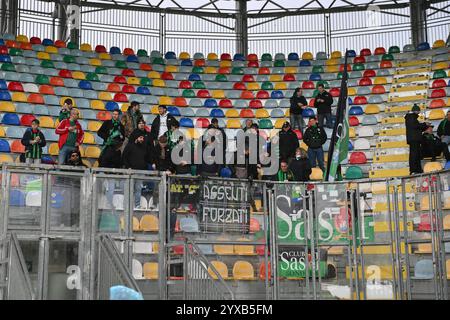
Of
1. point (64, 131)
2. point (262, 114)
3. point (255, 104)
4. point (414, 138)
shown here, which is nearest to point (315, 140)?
→ point (414, 138)

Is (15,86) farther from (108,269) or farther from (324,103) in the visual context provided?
(108,269)

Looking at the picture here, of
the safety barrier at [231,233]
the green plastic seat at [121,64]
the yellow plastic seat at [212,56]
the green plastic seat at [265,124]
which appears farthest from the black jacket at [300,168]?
the yellow plastic seat at [212,56]

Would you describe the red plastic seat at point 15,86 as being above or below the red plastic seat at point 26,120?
above

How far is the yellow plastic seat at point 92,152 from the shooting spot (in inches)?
709

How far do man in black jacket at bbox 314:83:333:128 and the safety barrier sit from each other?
676cm

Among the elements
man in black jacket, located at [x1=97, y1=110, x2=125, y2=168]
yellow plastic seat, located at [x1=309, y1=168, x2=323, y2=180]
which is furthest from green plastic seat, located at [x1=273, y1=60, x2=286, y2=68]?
man in black jacket, located at [x1=97, y1=110, x2=125, y2=168]

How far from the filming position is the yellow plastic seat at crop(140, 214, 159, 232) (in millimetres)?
10664

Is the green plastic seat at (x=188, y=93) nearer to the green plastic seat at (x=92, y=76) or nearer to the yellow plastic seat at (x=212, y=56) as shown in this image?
the green plastic seat at (x=92, y=76)

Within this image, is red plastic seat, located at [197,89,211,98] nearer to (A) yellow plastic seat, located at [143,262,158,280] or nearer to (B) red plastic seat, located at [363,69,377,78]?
(B) red plastic seat, located at [363,69,377,78]

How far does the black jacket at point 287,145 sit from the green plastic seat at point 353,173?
9.02 ft

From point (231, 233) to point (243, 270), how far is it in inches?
23.9

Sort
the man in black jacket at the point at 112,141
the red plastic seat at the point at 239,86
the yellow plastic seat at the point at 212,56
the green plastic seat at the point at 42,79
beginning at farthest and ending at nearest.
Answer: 1. the yellow plastic seat at the point at 212,56
2. the red plastic seat at the point at 239,86
3. the green plastic seat at the point at 42,79
4. the man in black jacket at the point at 112,141

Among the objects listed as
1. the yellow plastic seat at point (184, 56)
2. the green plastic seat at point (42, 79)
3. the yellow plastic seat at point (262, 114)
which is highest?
the yellow plastic seat at point (184, 56)

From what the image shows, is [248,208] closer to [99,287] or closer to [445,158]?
[99,287]
